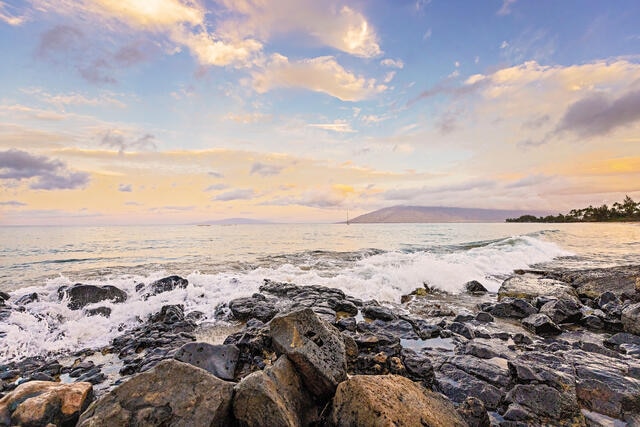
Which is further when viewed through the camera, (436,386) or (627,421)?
(436,386)

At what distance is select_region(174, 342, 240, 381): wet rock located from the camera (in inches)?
221

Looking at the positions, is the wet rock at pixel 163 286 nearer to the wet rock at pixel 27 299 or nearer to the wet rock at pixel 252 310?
→ the wet rock at pixel 252 310

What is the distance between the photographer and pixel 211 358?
19.0ft

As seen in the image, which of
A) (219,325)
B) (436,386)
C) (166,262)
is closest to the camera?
(436,386)

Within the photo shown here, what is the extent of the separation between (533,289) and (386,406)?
13614 mm

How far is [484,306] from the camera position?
1146 cm

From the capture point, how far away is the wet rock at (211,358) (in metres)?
5.62

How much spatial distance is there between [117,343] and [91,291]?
428 centimetres

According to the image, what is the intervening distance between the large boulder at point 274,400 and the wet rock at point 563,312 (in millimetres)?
9010

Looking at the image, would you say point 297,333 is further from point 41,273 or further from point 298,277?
point 41,273

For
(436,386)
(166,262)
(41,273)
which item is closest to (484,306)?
(436,386)

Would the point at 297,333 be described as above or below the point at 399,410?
above

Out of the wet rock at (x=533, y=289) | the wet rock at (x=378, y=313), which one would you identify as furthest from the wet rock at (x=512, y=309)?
the wet rock at (x=378, y=313)

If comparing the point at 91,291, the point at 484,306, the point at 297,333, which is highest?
the point at 297,333
